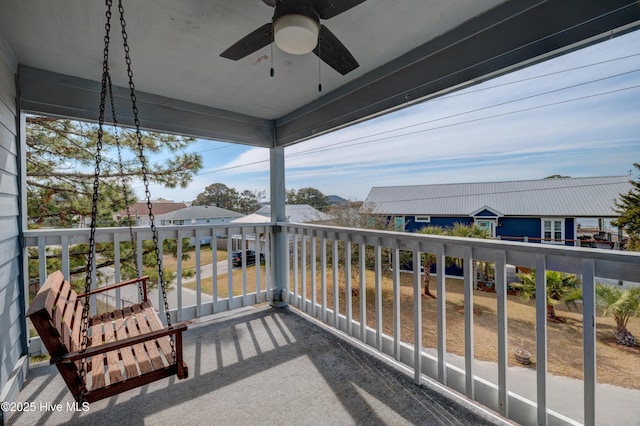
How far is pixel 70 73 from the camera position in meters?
2.73

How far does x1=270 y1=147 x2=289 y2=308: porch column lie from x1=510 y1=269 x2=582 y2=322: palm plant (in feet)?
8.66

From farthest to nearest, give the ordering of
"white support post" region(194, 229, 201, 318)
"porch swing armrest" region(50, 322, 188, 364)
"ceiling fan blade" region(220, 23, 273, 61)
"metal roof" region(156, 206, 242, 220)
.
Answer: "metal roof" region(156, 206, 242, 220), "white support post" region(194, 229, 201, 318), "ceiling fan blade" region(220, 23, 273, 61), "porch swing armrest" region(50, 322, 188, 364)

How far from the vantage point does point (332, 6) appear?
155cm

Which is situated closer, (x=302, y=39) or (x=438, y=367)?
(x=302, y=39)

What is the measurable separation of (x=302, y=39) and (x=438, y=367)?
90.8 inches

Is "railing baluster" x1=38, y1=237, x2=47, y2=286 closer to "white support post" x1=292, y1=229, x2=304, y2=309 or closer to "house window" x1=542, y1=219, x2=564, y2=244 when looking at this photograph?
"white support post" x1=292, y1=229, x2=304, y2=309

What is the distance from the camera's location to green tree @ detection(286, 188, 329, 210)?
3.54m

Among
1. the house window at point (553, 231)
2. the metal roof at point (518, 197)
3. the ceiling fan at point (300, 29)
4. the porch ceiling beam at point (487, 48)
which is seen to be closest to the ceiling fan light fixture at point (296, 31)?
the ceiling fan at point (300, 29)

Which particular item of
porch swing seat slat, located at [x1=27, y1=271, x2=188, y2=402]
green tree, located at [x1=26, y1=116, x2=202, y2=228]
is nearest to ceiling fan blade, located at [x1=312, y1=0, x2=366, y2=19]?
porch swing seat slat, located at [x1=27, y1=271, x2=188, y2=402]

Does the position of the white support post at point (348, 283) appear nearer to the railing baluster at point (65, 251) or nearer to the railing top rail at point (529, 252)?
the railing top rail at point (529, 252)

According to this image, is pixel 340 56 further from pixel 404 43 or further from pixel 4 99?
pixel 4 99

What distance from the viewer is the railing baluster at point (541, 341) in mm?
1611

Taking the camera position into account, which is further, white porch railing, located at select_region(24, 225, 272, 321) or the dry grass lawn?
white porch railing, located at select_region(24, 225, 272, 321)

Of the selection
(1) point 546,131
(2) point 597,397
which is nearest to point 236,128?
(1) point 546,131
